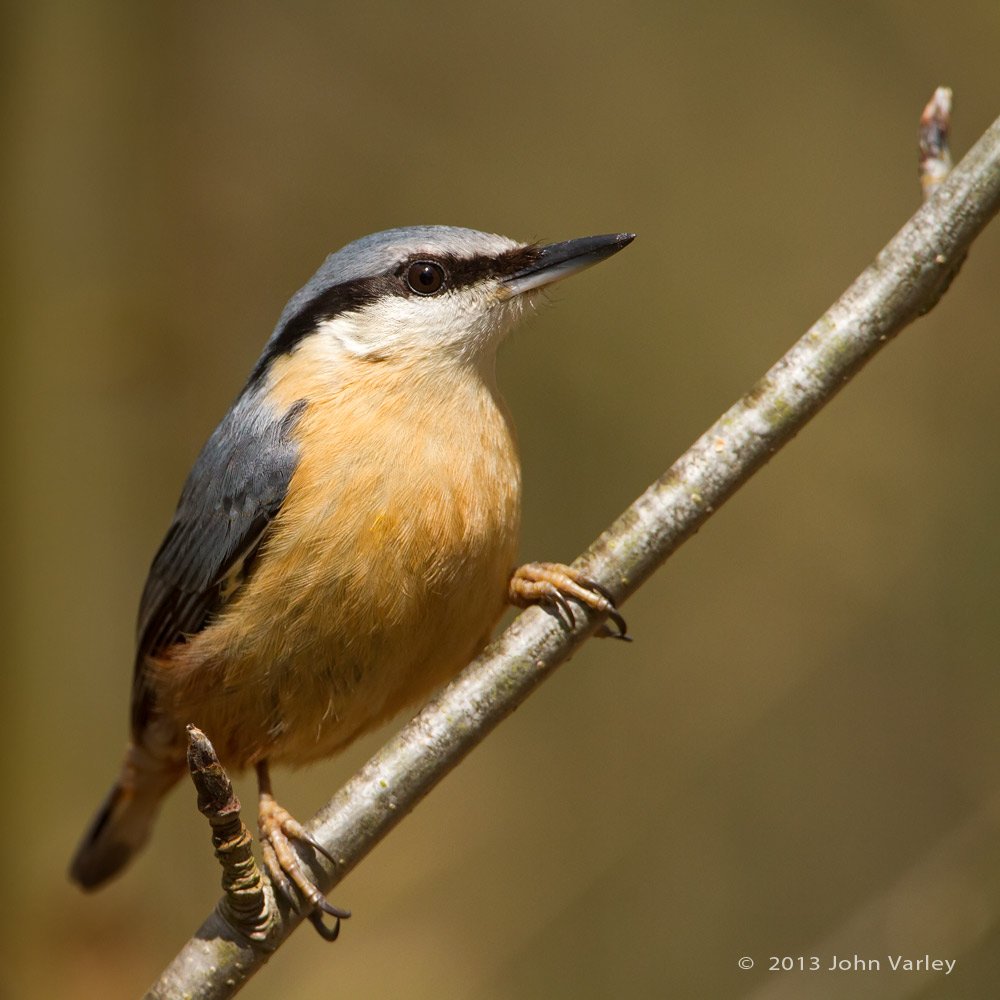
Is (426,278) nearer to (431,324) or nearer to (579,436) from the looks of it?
(431,324)

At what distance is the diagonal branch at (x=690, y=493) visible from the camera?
192cm

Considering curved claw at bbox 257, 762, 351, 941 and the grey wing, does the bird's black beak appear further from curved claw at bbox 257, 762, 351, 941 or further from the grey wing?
curved claw at bbox 257, 762, 351, 941

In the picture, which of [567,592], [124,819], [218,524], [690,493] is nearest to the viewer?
[690,493]

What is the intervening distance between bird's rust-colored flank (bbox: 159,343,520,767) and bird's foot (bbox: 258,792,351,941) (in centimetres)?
25

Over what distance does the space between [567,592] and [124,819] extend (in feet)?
6.53

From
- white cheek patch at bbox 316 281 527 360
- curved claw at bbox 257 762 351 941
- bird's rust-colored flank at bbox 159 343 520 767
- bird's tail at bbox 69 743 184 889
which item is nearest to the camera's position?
curved claw at bbox 257 762 351 941

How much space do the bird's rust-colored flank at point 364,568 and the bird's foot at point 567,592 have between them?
16 cm

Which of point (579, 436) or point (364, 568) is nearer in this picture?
point (364, 568)

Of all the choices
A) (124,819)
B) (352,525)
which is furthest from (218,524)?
(124,819)

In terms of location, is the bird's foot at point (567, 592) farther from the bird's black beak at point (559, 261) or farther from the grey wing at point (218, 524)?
the bird's black beak at point (559, 261)

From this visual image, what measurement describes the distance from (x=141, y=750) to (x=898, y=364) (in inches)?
135

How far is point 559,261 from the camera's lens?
2.59m

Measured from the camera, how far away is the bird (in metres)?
2.29

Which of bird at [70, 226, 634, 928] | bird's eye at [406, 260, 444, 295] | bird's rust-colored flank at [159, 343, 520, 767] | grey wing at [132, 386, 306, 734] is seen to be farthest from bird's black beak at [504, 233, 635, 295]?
grey wing at [132, 386, 306, 734]
